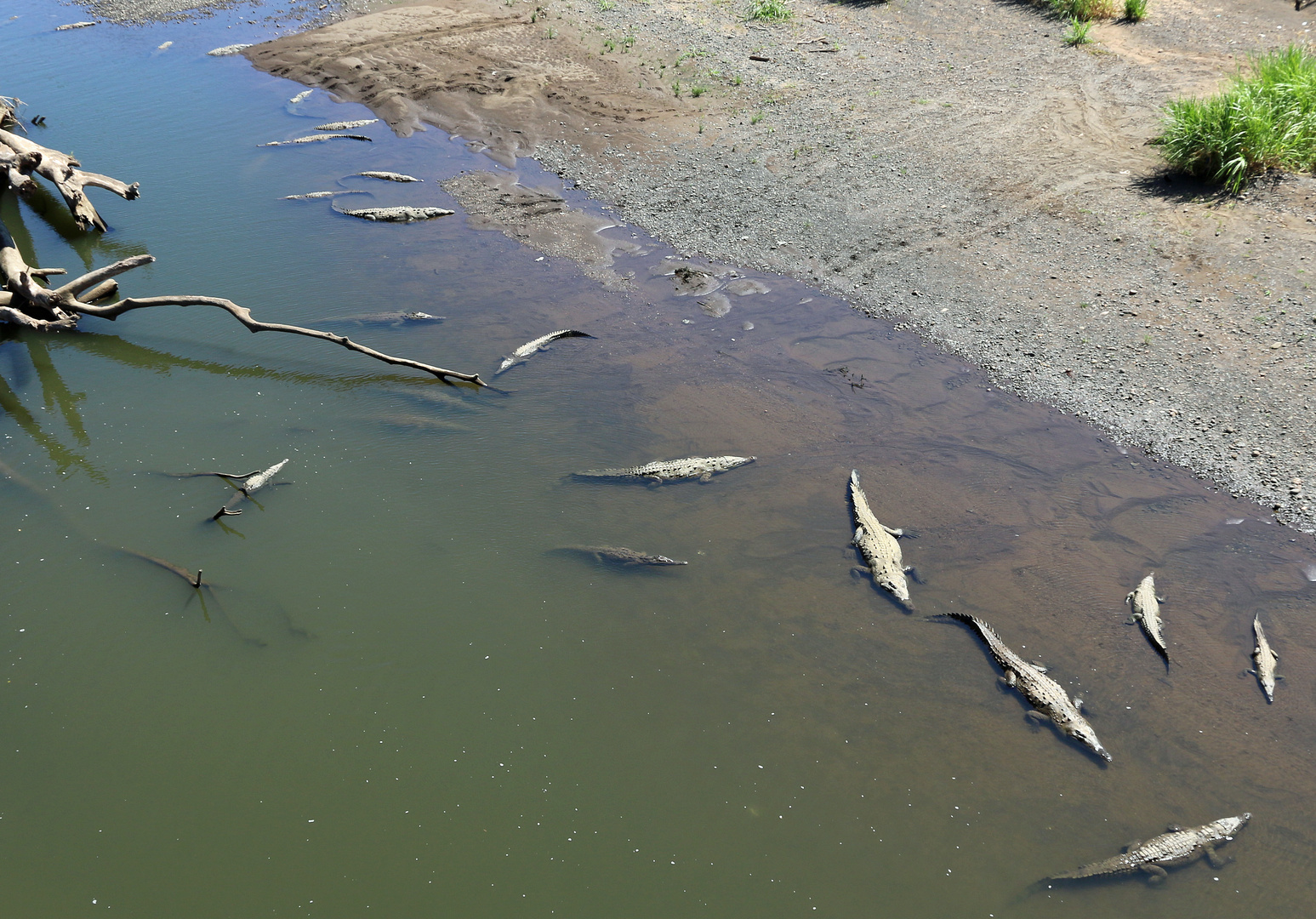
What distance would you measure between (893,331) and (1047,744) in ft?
15.1

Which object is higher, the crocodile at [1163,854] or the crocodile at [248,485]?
the crocodile at [248,485]

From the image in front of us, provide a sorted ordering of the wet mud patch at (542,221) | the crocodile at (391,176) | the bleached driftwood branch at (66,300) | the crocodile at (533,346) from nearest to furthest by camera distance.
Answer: the crocodile at (533,346) < the bleached driftwood branch at (66,300) < the wet mud patch at (542,221) < the crocodile at (391,176)

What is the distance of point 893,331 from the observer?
820 cm

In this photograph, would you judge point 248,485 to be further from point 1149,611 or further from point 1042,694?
point 1149,611

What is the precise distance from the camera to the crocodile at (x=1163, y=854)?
416 cm

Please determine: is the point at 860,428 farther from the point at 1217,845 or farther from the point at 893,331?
the point at 1217,845

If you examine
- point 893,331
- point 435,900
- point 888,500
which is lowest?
point 435,900

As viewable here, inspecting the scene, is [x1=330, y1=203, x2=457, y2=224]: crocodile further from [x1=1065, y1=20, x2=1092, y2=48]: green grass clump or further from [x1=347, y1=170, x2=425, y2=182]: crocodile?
[x1=1065, y1=20, x2=1092, y2=48]: green grass clump

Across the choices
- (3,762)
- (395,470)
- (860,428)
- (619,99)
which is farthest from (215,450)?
(619,99)

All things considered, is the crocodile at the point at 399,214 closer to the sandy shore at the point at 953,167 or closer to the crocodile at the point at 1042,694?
the sandy shore at the point at 953,167

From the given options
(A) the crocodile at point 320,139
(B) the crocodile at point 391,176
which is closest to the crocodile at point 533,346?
(B) the crocodile at point 391,176

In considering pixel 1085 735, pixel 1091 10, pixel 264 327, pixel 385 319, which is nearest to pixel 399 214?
pixel 385 319

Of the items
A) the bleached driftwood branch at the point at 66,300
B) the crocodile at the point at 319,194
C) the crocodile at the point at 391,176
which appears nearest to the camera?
the bleached driftwood branch at the point at 66,300

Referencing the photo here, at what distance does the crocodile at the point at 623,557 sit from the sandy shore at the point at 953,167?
154 inches
